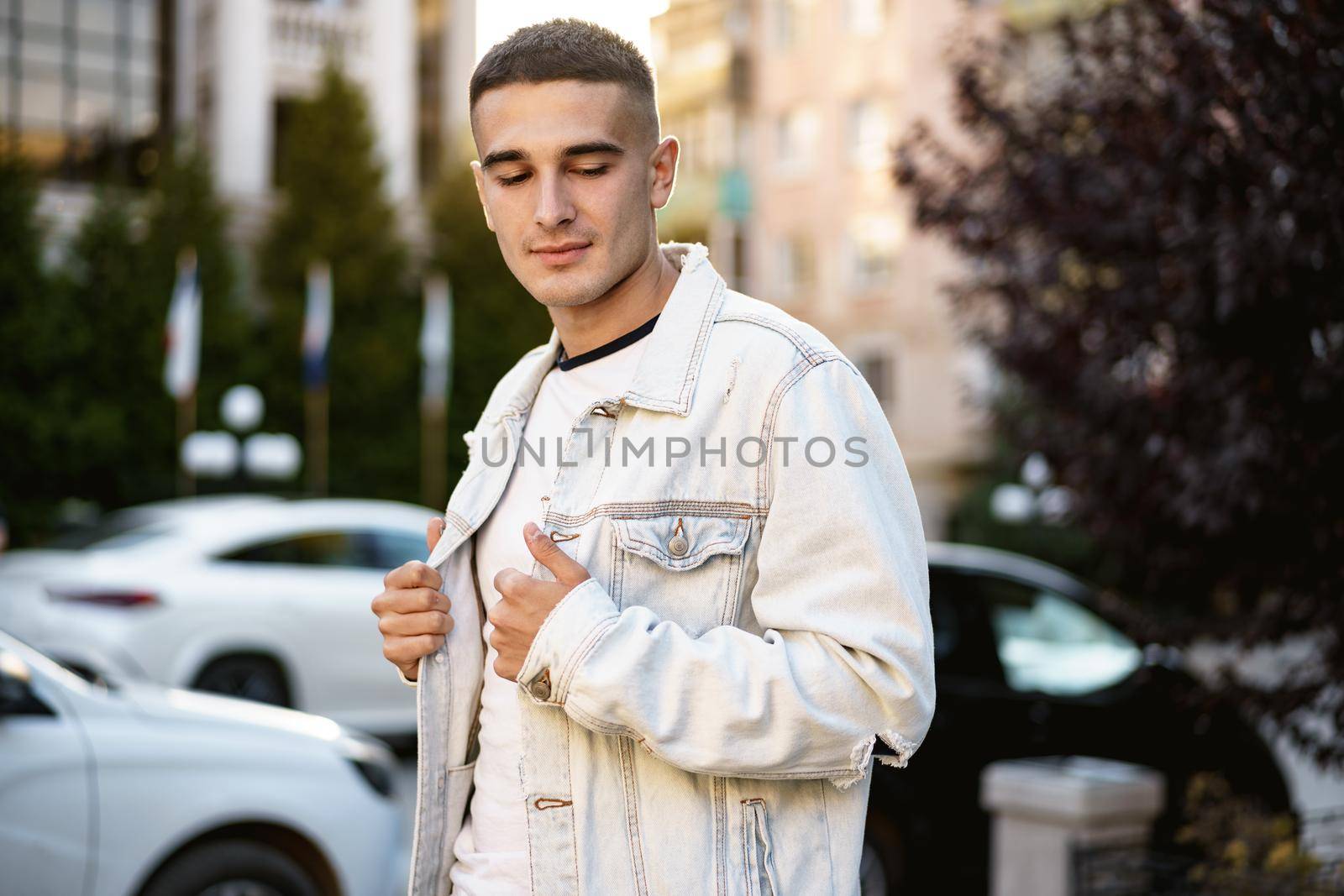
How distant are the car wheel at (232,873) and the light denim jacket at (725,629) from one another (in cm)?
319

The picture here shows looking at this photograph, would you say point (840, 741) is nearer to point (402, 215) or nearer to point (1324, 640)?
point (1324, 640)

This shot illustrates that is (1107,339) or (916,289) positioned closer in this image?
Answer: (1107,339)

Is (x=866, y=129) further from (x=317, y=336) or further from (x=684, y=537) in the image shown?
(x=684, y=537)

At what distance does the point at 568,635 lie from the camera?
1898 mm

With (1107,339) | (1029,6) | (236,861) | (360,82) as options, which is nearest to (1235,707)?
(1107,339)

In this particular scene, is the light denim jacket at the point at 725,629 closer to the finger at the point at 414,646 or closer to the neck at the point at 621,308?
the neck at the point at 621,308

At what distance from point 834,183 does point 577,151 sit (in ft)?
122

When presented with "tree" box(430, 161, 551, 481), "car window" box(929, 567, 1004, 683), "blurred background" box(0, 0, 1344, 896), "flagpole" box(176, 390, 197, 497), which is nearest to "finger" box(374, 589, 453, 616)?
"blurred background" box(0, 0, 1344, 896)

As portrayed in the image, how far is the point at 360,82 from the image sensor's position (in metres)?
27.0

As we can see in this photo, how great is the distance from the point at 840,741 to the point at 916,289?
1364 inches

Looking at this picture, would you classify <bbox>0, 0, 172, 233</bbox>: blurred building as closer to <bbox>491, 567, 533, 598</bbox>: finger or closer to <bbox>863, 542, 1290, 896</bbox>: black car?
<bbox>863, 542, 1290, 896</bbox>: black car

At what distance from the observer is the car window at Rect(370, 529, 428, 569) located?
11141mm

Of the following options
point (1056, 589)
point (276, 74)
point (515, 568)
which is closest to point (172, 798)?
point (515, 568)

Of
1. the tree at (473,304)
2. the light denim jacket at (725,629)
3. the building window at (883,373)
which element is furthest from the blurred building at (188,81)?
the light denim jacket at (725,629)
